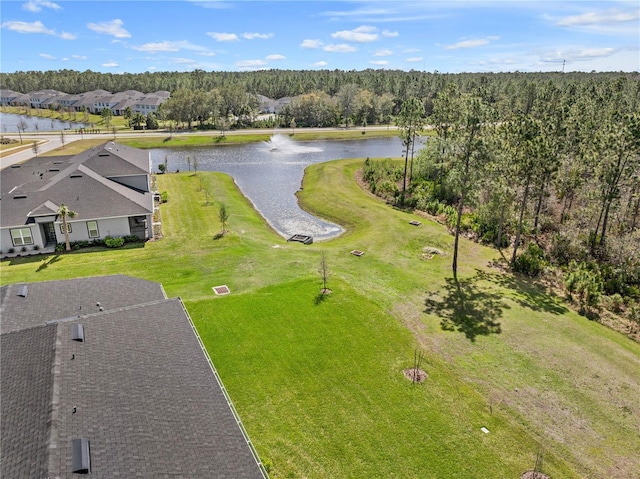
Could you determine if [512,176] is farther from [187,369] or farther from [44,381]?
[44,381]

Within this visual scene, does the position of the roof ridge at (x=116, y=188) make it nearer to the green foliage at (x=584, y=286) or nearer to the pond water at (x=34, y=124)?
the green foliage at (x=584, y=286)

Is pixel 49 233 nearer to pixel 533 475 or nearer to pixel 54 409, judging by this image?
pixel 54 409

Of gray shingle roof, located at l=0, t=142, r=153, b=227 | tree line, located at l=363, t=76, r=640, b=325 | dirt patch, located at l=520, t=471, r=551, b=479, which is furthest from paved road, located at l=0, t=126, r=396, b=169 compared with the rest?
dirt patch, located at l=520, t=471, r=551, b=479

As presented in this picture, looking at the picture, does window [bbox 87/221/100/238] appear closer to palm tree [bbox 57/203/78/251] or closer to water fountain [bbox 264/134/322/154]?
palm tree [bbox 57/203/78/251]

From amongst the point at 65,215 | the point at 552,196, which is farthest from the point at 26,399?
the point at 552,196

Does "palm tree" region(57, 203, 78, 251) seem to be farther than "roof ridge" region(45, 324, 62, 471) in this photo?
Yes

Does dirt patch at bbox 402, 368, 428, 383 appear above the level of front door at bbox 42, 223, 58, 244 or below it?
below
